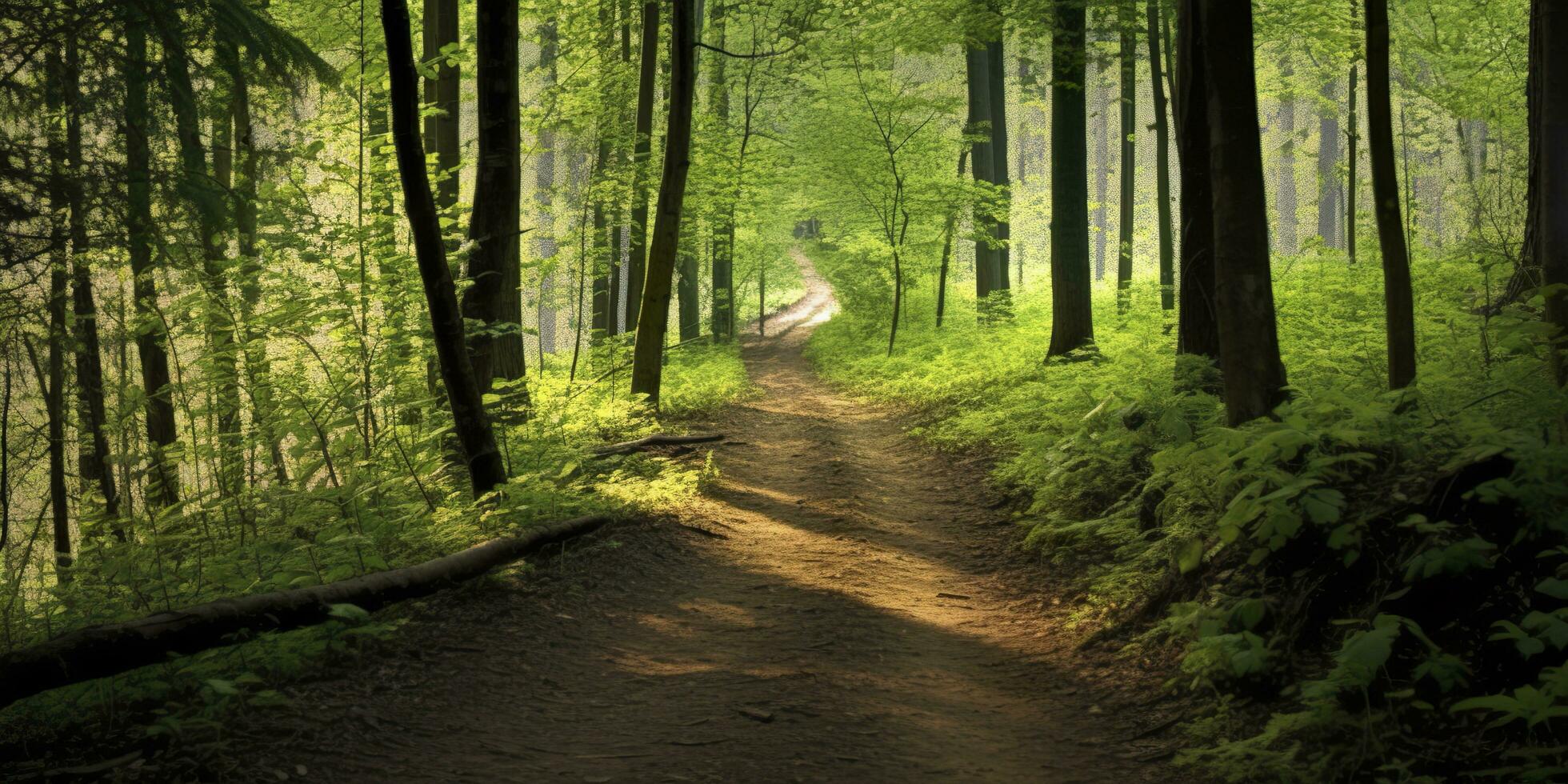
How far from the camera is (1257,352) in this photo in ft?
19.8

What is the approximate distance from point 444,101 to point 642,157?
14.5 feet

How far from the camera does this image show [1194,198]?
24.5 ft

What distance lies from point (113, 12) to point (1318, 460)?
24.6 feet

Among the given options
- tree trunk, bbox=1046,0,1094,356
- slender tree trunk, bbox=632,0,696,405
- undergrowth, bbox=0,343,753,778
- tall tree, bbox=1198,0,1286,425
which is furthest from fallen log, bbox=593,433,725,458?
tall tree, bbox=1198,0,1286,425

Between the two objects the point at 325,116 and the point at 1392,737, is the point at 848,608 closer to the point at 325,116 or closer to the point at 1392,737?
the point at 1392,737

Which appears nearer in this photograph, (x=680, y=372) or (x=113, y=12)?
(x=113, y=12)

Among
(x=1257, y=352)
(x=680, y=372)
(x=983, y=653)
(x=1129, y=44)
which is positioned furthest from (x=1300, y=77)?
(x=983, y=653)

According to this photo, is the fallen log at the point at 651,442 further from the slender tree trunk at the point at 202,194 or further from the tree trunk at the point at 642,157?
the slender tree trunk at the point at 202,194

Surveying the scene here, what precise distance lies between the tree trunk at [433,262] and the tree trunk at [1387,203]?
19.9 feet

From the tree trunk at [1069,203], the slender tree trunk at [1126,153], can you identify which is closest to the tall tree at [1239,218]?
the tree trunk at [1069,203]

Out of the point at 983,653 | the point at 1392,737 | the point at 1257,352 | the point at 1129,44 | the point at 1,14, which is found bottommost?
the point at 983,653

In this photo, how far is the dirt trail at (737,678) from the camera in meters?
4.12

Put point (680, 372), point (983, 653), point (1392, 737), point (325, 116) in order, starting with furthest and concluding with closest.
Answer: point (680, 372) → point (325, 116) → point (983, 653) → point (1392, 737)

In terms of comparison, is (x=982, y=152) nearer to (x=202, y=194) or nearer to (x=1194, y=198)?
(x=1194, y=198)
